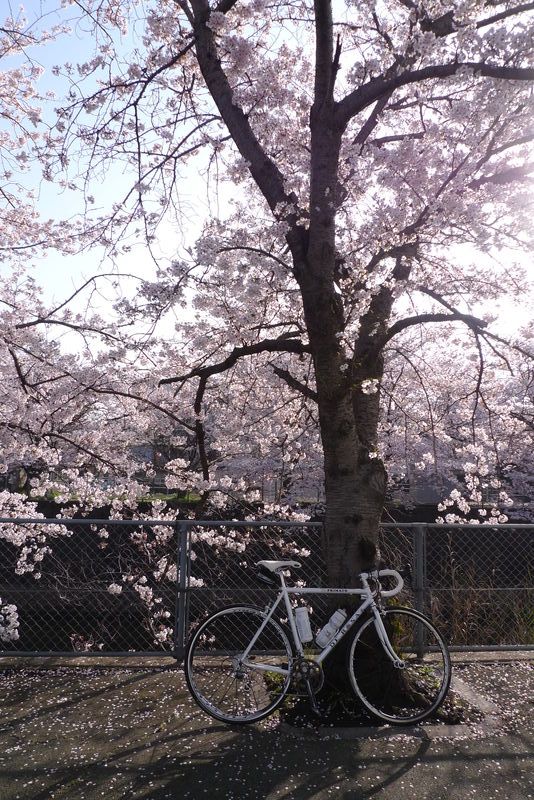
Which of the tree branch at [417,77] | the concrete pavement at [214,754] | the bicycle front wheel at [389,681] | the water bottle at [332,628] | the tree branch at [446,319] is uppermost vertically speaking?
the tree branch at [417,77]

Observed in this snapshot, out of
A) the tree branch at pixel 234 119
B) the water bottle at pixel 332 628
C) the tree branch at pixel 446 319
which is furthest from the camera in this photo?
the tree branch at pixel 234 119

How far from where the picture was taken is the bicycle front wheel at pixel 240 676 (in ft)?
11.6

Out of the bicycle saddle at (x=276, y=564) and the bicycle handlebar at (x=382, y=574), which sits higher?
the bicycle saddle at (x=276, y=564)

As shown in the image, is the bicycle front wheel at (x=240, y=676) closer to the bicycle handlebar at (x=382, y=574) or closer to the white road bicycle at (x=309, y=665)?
the white road bicycle at (x=309, y=665)

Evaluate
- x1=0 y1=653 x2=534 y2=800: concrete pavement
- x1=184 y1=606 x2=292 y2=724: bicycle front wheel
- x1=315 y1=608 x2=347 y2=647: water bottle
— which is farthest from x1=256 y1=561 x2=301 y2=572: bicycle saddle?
x1=0 y1=653 x2=534 y2=800: concrete pavement

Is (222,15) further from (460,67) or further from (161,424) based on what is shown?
(161,424)

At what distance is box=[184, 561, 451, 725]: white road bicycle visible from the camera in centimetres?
351

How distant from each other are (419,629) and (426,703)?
0.58m

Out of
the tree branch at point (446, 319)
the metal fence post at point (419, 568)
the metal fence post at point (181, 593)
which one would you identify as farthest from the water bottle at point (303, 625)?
the tree branch at point (446, 319)

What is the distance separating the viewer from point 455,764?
119 inches

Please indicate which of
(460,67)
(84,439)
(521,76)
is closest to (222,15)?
(460,67)

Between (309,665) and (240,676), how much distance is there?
45 centimetres

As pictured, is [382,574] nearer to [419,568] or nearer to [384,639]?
[384,639]

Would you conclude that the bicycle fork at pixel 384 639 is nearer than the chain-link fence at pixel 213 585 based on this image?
Yes
